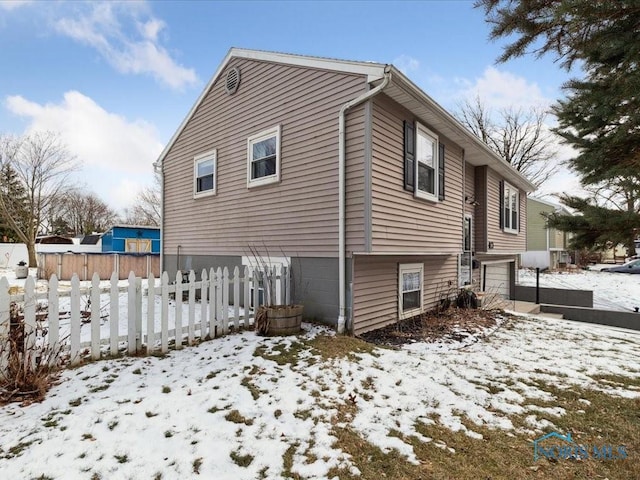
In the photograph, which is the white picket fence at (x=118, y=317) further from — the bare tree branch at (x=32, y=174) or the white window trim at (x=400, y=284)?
the bare tree branch at (x=32, y=174)

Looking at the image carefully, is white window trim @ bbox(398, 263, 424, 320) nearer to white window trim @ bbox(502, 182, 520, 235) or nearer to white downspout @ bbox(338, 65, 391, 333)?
white downspout @ bbox(338, 65, 391, 333)

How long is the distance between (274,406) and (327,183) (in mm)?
4053

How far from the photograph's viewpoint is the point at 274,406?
3.39 meters

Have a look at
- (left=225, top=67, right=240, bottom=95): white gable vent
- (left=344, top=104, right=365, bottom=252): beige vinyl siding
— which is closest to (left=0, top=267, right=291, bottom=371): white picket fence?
(left=344, top=104, right=365, bottom=252): beige vinyl siding

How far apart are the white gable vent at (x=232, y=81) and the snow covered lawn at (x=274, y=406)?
19.8 ft

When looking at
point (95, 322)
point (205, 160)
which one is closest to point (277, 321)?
point (95, 322)

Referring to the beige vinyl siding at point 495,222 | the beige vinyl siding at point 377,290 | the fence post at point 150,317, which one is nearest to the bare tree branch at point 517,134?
the beige vinyl siding at point 495,222

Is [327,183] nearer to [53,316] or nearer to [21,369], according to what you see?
[53,316]

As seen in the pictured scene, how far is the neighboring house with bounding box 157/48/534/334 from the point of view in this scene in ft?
19.7

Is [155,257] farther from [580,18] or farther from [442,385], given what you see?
[580,18]

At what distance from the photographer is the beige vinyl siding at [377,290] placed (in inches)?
245

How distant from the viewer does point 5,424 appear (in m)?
2.89

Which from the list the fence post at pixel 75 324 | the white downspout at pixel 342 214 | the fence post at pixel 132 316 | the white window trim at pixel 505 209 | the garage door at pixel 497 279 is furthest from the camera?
the garage door at pixel 497 279

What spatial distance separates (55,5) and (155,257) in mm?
10941
